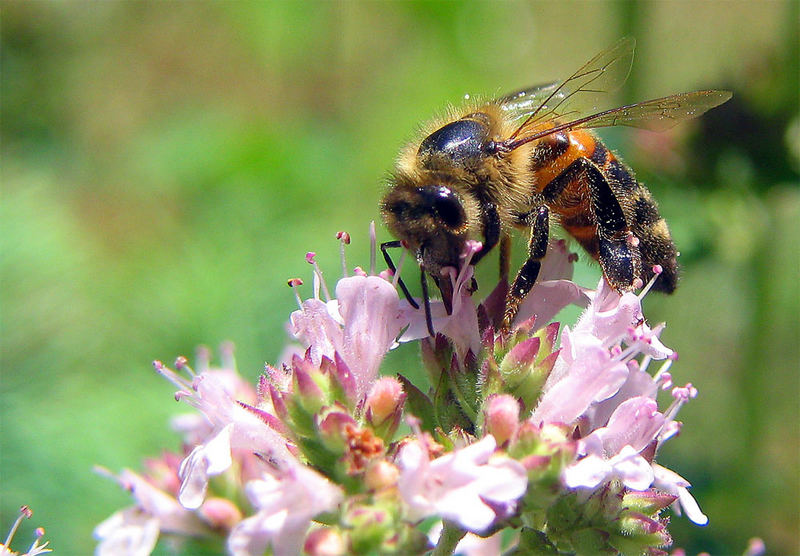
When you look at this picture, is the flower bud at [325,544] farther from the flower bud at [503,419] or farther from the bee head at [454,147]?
the bee head at [454,147]

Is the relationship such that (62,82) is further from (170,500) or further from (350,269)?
(170,500)

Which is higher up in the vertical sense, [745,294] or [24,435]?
[24,435]

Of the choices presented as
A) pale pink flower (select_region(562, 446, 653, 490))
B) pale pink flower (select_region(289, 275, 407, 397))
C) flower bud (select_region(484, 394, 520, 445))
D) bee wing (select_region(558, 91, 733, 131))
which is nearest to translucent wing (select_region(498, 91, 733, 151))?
bee wing (select_region(558, 91, 733, 131))

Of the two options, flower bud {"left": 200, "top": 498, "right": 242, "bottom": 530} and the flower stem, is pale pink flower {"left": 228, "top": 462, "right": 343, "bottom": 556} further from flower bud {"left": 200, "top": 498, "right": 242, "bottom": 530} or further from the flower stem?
flower bud {"left": 200, "top": 498, "right": 242, "bottom": 530}

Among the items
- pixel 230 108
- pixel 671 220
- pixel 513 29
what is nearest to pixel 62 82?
pixel 230 108

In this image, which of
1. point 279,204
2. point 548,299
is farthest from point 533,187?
point 279,204
